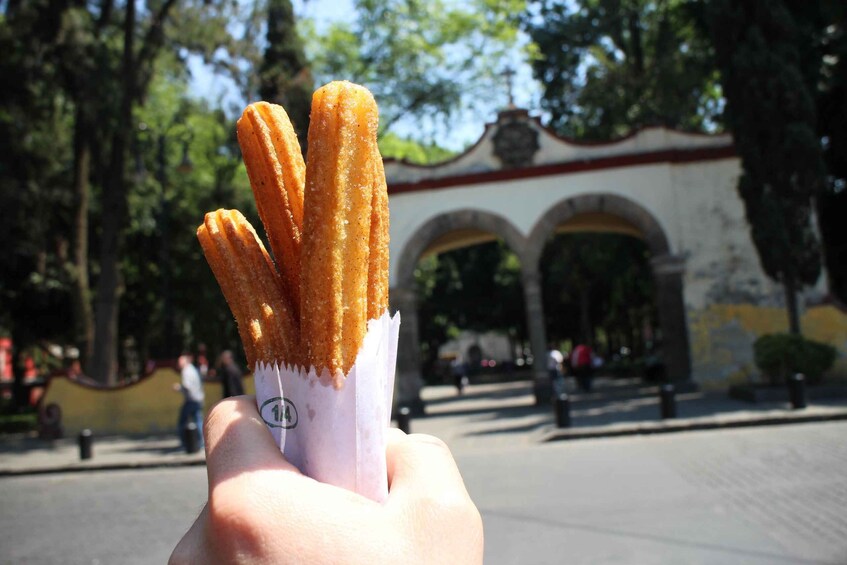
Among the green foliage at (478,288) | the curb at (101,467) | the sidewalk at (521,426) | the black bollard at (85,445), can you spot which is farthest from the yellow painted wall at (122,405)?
the green foliage at (478,288)

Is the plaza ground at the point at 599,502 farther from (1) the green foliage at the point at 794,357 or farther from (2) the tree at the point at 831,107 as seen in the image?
(2) the tree at the point at 831,107

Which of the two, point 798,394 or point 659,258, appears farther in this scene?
point 659,258

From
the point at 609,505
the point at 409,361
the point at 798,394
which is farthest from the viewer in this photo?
the point at 409,361

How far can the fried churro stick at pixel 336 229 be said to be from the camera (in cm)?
148

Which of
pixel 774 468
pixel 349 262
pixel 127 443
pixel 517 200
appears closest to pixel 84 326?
pixel 127 443

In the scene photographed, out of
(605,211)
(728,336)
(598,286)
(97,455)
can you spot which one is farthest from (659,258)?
(598,286)

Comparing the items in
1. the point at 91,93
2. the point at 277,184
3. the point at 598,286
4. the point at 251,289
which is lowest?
the point at 251,289

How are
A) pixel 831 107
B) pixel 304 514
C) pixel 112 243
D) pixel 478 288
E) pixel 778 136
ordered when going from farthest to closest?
1. pixel 478 288
2. pixel 831 107
3. pixel 112 243
4. pixel 778 136
5. pixel 304 514

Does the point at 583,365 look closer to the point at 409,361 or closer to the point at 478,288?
the point at 409,361

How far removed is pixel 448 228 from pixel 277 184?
19269mm

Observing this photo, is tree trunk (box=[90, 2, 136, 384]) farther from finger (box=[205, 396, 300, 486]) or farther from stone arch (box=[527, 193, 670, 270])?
finger (box=[205, 396, 300, 486])

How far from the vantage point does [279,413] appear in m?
1.52

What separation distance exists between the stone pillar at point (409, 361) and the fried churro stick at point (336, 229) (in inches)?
736

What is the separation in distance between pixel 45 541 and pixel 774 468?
782 cm
